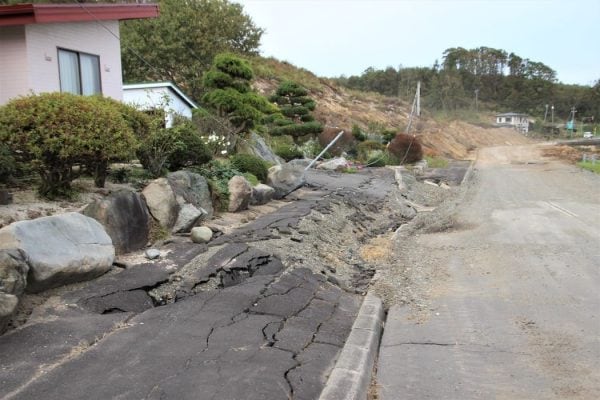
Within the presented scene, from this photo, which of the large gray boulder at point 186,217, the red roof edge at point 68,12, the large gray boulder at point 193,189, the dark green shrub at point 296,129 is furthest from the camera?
the dark green shrub at point 296,129

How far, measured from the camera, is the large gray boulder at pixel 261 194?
41.8 feet

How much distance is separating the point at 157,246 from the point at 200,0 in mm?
26914

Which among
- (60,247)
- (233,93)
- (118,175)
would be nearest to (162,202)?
(118,175)

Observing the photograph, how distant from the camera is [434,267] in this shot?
9.38 m

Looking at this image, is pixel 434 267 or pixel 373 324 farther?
pixel 434 267

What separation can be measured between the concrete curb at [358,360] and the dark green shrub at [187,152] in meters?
6.04

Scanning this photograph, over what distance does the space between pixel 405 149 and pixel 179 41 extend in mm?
14586

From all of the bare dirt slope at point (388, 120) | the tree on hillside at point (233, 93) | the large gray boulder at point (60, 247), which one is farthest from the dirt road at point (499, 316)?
the bare dirt slope at point (388, 120)

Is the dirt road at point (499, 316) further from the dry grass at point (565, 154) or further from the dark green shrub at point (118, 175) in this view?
the dry grass at point (565, 154)

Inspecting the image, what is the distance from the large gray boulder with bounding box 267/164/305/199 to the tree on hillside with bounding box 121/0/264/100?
17.0 m

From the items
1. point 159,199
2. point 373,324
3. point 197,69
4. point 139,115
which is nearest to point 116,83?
point 139,115

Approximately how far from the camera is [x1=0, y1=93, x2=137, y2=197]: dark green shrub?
285 inches

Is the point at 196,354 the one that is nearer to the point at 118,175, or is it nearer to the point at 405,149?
the point at 118,175

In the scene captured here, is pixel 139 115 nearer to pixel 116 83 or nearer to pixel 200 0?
pixel 116 83
